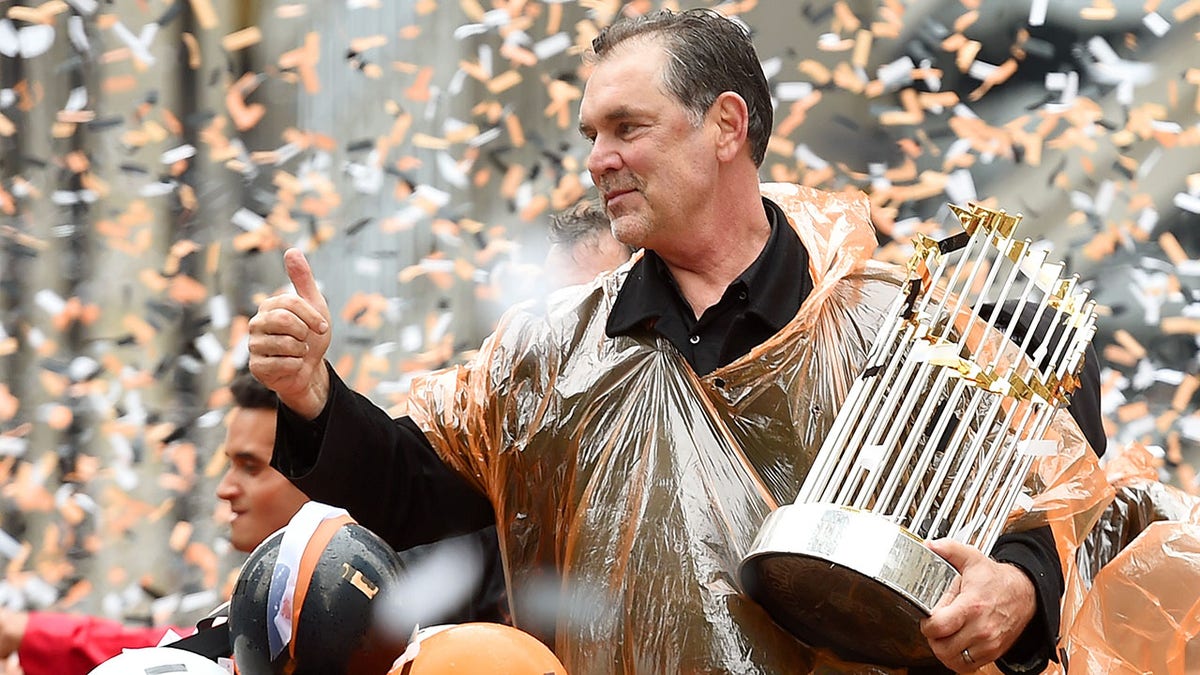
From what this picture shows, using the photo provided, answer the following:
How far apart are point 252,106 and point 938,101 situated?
2.56m

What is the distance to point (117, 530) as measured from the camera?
539 cm

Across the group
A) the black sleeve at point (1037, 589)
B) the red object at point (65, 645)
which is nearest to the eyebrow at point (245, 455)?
the red object at point (65, 645)

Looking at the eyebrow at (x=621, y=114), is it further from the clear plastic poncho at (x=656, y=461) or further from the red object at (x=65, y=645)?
the red object at (x=65, y=645)

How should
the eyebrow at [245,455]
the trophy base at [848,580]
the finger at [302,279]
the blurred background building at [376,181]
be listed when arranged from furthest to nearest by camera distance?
the blurred background building at [376,181]
the eyebrow at [245,455]
the finger at [302,279]
the trophy base at [848,580]

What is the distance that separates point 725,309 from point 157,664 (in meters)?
0.99

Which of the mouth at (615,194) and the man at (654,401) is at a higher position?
the mouth at (615,194)

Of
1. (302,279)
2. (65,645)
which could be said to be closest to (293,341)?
(302,279)

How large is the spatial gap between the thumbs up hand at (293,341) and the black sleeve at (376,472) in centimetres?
5

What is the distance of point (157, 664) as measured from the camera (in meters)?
2.29

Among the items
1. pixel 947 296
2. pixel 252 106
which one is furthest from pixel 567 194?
pixel 947 296

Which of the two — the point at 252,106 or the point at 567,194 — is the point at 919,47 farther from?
the point at 252,106

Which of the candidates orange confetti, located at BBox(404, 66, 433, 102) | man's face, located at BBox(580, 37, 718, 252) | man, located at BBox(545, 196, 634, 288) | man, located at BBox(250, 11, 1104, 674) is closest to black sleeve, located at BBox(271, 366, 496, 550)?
man, located at BBox(250, 11, 1104, 674)

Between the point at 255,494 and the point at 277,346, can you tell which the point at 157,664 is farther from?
the point at 255,494

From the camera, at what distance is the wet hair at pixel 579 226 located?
13.3 ft
